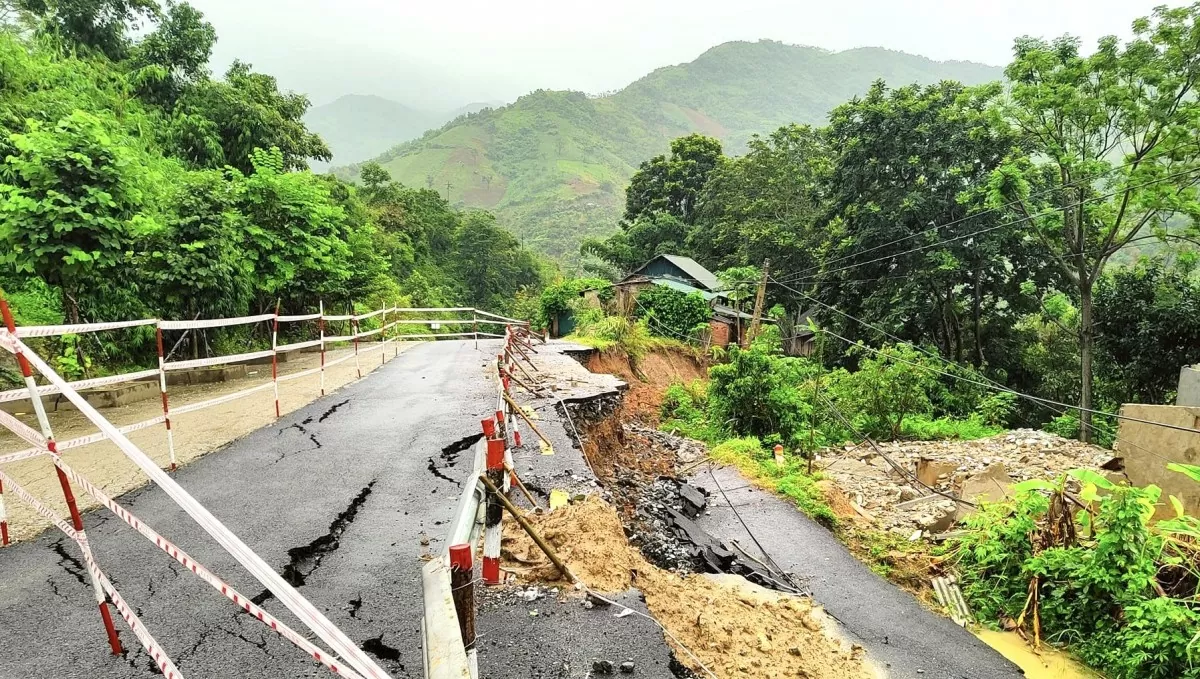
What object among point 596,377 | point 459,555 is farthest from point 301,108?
point 459,555

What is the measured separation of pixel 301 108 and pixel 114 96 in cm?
717

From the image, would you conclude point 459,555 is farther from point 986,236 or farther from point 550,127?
point 550,127

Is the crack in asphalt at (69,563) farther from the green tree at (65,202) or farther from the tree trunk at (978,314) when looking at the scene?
the tree trunk at (978,314)

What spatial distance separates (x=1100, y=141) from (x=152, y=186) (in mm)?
26358

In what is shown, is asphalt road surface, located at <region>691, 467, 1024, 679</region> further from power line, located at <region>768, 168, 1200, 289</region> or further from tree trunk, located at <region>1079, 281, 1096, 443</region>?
tree trunk, located at <region>1079, 281, 1096, 443</region>

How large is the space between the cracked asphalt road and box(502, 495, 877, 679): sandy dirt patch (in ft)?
3.10

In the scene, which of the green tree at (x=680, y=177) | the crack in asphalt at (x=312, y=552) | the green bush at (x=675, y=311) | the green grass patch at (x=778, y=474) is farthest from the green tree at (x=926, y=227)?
the crack in asphalt at (x=312, y=552)

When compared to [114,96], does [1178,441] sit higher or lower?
lower

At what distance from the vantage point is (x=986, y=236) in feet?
68.7

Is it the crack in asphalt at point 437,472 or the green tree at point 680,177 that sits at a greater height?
the green tree at point 680,177

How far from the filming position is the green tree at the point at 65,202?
6.96 metres

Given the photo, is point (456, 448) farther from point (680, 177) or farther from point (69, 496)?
point (680, 177)

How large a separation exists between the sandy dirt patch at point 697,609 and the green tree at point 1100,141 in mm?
16425

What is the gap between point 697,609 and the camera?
4816mm
